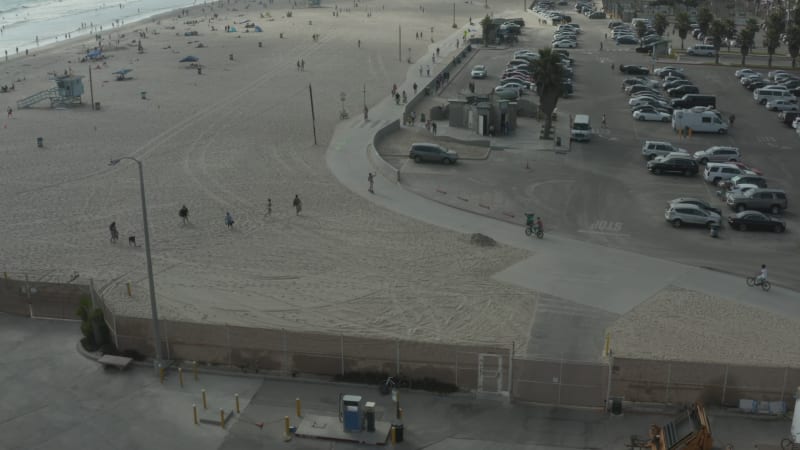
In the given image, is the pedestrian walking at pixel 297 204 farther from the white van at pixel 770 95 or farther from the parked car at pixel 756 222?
the white van at pixel 770 95

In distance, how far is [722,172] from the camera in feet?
140

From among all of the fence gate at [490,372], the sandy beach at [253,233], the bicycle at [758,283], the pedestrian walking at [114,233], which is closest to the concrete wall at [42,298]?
the sandy beach at [253,233]

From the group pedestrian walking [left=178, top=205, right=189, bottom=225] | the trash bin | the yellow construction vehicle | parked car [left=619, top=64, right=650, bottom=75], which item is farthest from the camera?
parked car [left=619, top=64, right=650, bottom=75]

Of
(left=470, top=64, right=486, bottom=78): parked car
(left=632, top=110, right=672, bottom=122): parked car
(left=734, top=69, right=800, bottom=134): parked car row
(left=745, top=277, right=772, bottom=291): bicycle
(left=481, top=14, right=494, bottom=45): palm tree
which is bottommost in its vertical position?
(left=745, top=277, right=772, bottom=291): bicycle

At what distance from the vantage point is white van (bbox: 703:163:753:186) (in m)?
42.6

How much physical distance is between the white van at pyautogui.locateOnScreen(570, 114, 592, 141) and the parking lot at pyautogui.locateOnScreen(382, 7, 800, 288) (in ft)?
2.01

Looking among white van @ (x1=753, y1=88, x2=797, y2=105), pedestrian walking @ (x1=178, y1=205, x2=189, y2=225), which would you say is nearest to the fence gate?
pedestrian walking @ (x1=178, y1=205, x2=189, y2=225)

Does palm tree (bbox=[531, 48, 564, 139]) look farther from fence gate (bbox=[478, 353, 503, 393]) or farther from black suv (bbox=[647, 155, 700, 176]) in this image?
fence gate (bbox=[478, 353, 503, 393])

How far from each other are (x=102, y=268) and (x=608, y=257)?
19.1 meters

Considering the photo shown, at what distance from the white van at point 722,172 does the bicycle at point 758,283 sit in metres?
14.1

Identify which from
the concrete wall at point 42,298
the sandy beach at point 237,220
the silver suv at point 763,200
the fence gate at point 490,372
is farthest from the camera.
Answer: the silver suv at point 763,200

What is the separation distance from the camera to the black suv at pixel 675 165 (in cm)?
4416

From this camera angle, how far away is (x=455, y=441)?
20.0 m

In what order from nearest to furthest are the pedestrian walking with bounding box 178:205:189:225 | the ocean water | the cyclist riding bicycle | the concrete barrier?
the cyclist riding bicycle
the pedestrian walking with bounding box 178:205:189:225
the concrete barrier
the ocean water
